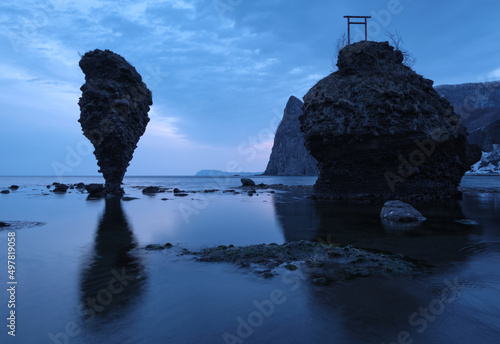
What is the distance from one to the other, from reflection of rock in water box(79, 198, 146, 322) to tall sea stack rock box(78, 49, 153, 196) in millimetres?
26909

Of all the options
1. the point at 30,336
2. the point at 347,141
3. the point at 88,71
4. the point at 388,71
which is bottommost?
the point at 30,336

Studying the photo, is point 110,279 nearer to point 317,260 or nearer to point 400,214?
point 317,260

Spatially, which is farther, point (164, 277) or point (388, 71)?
point (388, 71)

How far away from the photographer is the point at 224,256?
368 inches

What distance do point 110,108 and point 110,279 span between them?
33432mm

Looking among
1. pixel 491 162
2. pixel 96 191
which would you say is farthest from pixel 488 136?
pixel 96 191

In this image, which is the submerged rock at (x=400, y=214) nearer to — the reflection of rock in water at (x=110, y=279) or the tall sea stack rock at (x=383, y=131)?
the tall sea stack rock at (x=383, y=131)

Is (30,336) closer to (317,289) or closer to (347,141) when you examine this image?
(317,289)

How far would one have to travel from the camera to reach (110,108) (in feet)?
117

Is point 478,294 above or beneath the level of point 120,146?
beneath

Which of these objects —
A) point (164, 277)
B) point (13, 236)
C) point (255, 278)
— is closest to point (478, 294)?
point (255, 278)

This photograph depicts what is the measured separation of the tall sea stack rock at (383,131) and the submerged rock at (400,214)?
10.8m

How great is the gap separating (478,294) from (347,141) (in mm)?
22995

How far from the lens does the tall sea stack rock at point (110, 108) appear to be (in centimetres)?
3538
